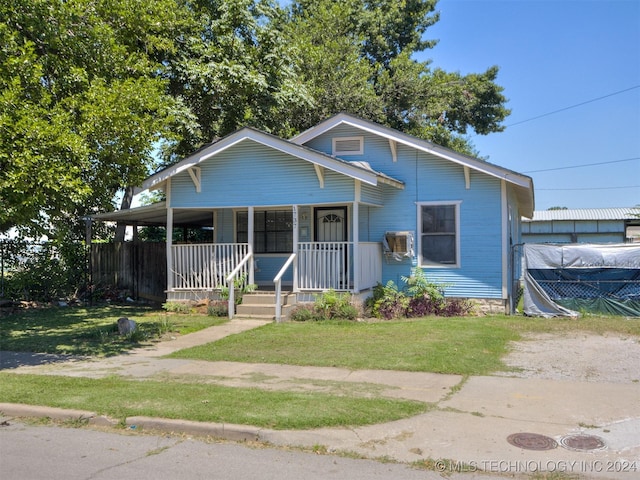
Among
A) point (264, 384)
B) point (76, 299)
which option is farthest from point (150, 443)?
point (76, 299)

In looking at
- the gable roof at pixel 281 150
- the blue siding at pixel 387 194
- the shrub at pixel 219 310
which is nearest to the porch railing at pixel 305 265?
the shrub at pixel 219 310

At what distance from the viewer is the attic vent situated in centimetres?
1587

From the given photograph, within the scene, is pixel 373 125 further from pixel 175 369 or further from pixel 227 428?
pixel 227 428

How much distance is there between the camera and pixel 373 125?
1519 centimetres

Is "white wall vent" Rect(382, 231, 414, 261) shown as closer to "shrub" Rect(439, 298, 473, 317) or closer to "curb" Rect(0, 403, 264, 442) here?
"shrub" Rect(439, 298, 473, 317)

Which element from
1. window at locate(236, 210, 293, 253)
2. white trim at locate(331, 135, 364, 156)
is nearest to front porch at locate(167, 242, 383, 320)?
window at locate(236, 210, 293, 253)

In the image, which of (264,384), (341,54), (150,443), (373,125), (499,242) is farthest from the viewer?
(341,54)

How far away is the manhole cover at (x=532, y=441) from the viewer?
498 centimetres

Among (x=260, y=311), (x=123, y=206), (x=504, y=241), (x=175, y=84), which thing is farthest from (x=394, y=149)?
(x=123, y=206)

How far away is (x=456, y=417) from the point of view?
580cm

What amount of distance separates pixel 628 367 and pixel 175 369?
6.77m

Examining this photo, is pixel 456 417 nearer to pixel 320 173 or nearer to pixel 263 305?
pixel 263 305

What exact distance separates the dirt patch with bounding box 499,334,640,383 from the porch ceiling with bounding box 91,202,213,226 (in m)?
10.7

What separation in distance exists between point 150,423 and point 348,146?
1162 centimetres
